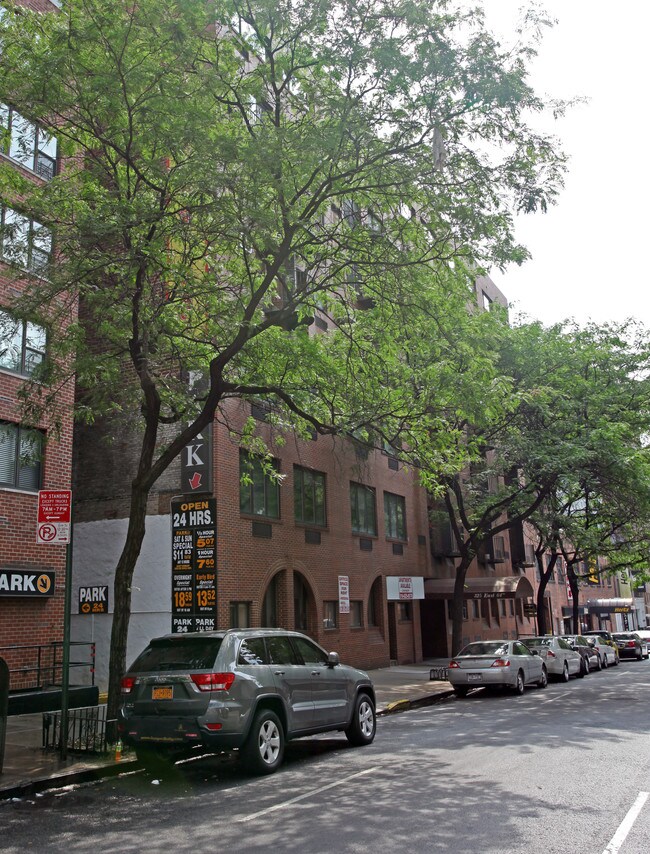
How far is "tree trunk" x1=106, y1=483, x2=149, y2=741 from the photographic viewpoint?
34.5 ft

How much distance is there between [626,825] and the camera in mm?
6324

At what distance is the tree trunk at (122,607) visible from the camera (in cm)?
1052

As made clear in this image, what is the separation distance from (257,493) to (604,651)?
18723 mm

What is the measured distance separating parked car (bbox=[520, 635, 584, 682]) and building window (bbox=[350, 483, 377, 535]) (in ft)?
21.1

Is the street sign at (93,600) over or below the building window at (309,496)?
below

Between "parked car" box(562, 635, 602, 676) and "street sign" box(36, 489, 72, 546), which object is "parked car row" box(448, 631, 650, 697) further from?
"street sign" box(36, 489, 72, 546)

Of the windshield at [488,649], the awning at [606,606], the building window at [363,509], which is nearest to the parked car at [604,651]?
the building window at [363,509]

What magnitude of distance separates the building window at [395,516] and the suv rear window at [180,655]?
20031 mm

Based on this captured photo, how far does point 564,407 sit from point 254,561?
1026cm

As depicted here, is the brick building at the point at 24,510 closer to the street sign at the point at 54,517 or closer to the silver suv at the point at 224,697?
the street sign at the point at 54,517

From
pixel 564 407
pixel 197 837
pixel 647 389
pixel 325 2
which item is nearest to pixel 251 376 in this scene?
pixel 325 2

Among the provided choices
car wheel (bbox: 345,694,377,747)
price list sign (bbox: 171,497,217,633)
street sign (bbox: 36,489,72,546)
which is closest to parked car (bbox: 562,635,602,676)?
price list sign (bbox: 171,497,217,633)

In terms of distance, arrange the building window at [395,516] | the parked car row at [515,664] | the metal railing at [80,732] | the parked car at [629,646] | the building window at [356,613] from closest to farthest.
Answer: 1. the metal railing at [80,732]
2. the parked car row at [515,664]
3. the building window at [356,613]
4. the building window at [395,516]
5. the parked car at [629,646]

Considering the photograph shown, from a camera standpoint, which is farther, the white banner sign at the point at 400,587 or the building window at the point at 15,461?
the white banner sign at the point at 400,587
